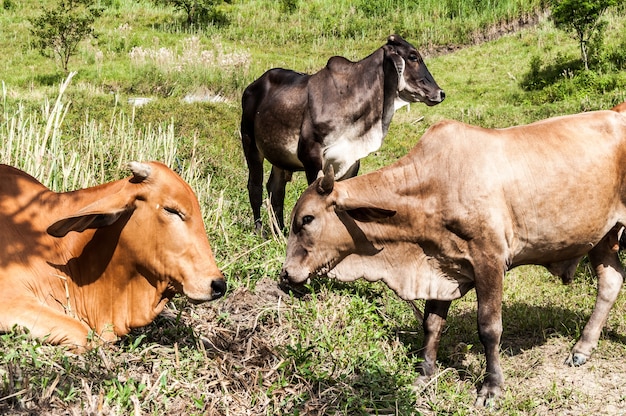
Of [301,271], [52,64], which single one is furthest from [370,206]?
[52,64]

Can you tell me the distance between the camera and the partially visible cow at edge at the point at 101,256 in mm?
3234

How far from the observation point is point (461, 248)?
4.16m

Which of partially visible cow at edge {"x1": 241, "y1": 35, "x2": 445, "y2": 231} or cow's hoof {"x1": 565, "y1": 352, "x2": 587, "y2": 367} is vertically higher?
partially visible cow at edge {"x1": 241, "y1": 35, "x2": 445, "y2": 231}

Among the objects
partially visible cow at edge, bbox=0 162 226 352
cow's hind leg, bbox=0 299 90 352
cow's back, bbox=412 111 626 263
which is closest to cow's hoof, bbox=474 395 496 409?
cow's back, bbox=412 111 626 263

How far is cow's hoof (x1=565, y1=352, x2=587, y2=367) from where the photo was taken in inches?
183

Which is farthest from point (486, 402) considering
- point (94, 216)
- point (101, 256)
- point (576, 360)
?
point (94, 216)

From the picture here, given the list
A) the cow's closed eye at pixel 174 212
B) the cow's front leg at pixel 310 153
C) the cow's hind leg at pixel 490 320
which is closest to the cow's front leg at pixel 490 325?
the cow's hind leg at pixel 490 320

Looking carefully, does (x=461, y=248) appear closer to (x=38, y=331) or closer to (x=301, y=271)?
(x=301, y=271)

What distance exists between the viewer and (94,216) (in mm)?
3184

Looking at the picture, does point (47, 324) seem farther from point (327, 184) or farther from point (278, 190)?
point (278, 190)

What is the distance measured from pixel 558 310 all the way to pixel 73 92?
8824mm

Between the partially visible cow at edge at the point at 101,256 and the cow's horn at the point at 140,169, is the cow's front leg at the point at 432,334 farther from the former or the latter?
the cow's horn at the point at 140,169

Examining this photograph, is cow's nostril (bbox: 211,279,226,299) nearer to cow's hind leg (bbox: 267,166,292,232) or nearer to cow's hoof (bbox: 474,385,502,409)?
cow's hoof (bbox: 474,385,502,409)

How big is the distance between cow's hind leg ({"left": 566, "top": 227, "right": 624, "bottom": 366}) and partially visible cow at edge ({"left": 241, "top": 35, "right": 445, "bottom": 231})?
191 cm
